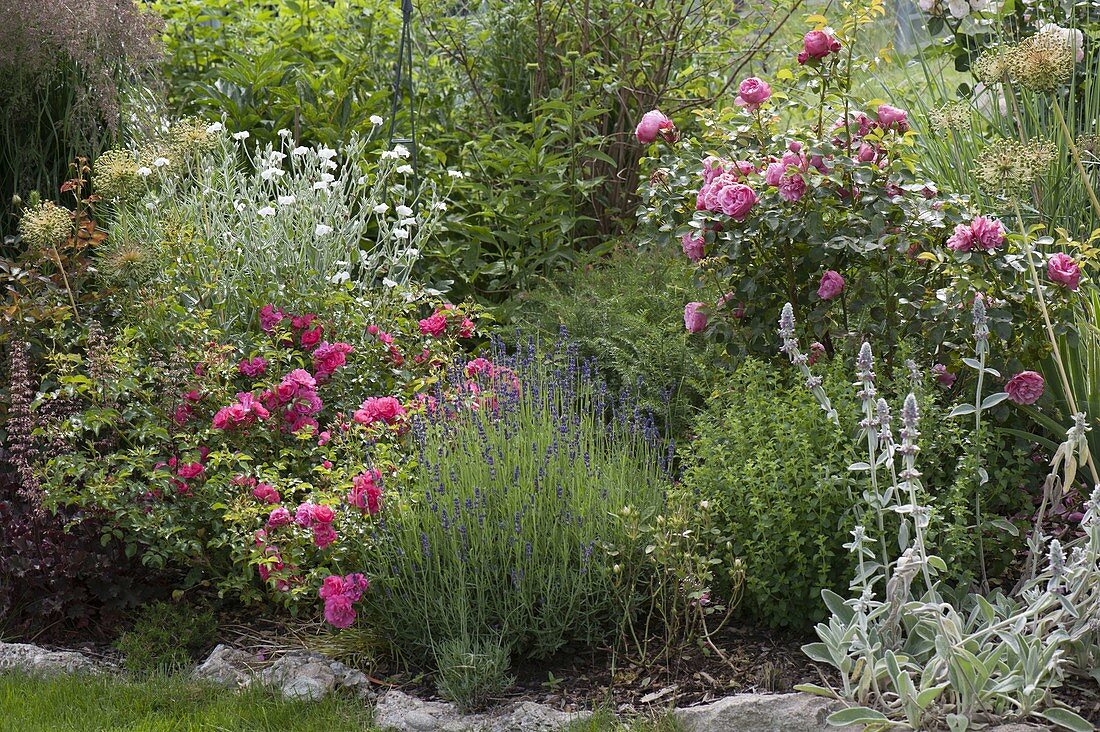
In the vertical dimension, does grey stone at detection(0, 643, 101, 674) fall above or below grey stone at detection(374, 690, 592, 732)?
above

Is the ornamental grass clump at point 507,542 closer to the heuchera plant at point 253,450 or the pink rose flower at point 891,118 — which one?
the heuchera plant at point 253,450

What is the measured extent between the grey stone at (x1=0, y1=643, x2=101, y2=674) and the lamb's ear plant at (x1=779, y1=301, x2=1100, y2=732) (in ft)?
6.97

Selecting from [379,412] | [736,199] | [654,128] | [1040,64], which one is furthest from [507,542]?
[1040,64]

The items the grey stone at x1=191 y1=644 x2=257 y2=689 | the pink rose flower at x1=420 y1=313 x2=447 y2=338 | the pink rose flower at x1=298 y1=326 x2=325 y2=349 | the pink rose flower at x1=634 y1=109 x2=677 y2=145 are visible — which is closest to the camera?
the grey stone at x1=191 y1=644 x2=257 y2=689

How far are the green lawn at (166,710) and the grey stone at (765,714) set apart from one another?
9 centimetres

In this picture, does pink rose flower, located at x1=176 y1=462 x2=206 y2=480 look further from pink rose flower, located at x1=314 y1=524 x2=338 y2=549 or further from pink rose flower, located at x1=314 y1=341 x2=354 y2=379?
pink rose flower, located at x1=314 y1=341 x2=354 y2=379

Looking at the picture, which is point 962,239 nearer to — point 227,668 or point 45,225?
point 227,668

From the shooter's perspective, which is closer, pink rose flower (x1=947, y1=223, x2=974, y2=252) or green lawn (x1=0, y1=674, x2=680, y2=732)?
green lawn (x1=0, y1=674, x2=680, y2=732)

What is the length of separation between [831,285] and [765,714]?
1.44 m

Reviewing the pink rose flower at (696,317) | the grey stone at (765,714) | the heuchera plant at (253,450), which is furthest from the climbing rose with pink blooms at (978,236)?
the heuchera plant at (253,450)

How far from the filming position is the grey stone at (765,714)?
2.70m

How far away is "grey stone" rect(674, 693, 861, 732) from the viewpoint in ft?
8.85

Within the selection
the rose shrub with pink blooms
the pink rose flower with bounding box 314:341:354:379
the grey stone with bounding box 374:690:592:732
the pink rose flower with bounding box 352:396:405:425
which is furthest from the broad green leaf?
the pink rose flower with bounding box 314:341:354:379

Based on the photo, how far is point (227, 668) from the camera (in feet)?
10.8
